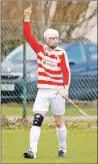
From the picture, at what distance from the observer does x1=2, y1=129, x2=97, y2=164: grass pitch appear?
38.8 feet

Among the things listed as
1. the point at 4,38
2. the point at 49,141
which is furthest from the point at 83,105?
the point at 49,141

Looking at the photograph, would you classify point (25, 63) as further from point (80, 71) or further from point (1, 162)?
point (1, 162)

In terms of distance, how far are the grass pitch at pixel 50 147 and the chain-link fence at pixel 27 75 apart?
2.02 m

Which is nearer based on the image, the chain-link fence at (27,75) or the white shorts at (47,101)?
the white shorts at (47,101)

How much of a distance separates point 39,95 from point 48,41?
0.71 metres

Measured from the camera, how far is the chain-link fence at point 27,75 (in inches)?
711

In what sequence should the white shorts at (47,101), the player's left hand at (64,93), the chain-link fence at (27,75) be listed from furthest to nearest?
the chain-link fence at (27,75) → the white shorts at (47,101) → the player's left hand at (64,93)

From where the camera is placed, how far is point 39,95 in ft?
38.9

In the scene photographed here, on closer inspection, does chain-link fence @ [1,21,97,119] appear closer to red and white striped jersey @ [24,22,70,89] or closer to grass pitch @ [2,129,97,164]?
grass pitch @ [2,129,97,164]

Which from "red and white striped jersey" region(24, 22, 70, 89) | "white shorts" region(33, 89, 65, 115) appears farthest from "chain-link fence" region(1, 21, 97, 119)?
"red and white striped jersey" region(24, 22, 70, 89)

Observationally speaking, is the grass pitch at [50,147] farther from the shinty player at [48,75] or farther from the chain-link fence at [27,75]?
the chain-link fence at [27,75]

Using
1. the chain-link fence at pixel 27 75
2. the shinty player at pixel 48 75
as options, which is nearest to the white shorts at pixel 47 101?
the shinty player at pixel 48 75

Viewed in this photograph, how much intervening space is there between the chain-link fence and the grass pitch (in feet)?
6.62

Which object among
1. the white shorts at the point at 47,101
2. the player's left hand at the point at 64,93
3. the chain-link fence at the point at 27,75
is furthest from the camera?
the chain-link fence at the point at 27,75
